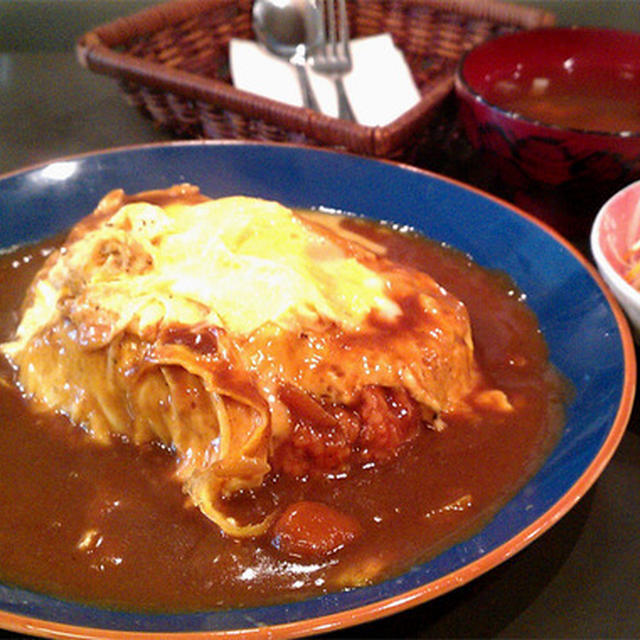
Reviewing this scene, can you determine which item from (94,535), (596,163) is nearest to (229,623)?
(94,535)

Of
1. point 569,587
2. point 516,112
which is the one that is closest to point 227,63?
point 516,112

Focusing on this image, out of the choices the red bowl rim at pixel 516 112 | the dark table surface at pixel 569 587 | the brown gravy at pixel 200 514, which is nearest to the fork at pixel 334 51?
the red bowl rim at pixel 516 112

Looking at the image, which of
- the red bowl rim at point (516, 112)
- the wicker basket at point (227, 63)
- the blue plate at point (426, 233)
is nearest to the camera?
the blue plate at point (426, 233)

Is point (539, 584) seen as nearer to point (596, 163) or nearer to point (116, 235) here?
point (116, 235)

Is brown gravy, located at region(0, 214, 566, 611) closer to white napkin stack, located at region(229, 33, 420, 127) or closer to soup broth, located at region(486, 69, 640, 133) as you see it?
soup broth, located at region(486, 69, 640, 133)

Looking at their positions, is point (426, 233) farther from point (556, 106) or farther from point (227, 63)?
point (227, 63)

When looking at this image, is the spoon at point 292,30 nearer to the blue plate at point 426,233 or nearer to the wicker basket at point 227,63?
the wicker basket at point 227,63
